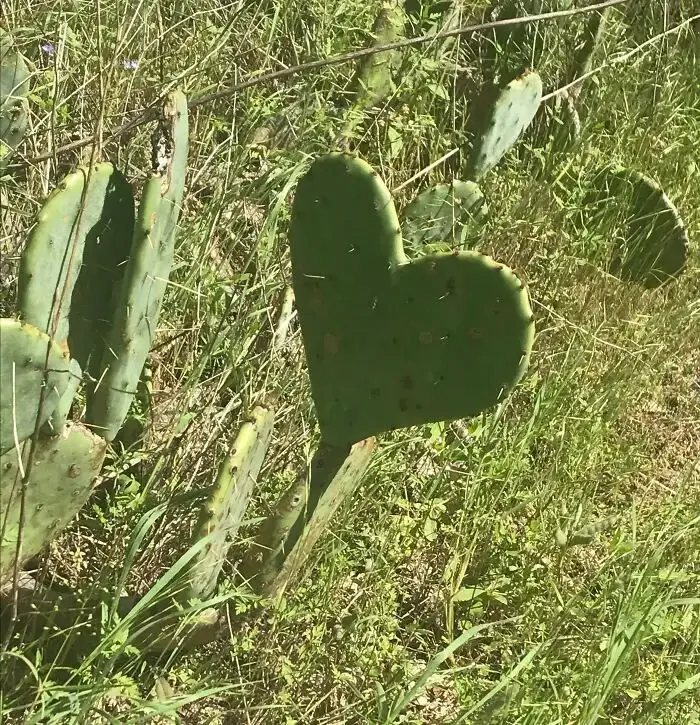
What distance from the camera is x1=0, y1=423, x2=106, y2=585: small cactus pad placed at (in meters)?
1.01

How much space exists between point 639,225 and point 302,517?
147cm

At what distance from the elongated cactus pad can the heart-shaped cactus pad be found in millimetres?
48

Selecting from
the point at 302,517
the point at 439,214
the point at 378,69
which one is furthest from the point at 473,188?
the point at 302,517

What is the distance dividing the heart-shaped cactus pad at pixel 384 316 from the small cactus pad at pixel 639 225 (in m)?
1.20

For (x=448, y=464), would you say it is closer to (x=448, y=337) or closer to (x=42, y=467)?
(x=448, y=337)

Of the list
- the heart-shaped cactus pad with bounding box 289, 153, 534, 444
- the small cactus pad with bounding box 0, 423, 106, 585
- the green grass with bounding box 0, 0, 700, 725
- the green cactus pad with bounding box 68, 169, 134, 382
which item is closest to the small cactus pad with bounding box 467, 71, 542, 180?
the green grass with bounding box 0, 0, 700, 725

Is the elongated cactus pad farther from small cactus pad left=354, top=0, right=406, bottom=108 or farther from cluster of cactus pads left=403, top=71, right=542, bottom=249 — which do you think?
small cactus pad left=354, top=0, right=406, bottom=108

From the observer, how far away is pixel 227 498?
1.09 m

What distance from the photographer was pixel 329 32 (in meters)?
2.12

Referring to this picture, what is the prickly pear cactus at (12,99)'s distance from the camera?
1505mm

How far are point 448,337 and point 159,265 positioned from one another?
44 centimetres

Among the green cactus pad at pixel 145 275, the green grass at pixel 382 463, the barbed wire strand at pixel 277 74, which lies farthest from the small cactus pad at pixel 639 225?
the green cactus pad at pixel 145 275

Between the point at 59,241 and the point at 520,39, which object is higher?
the point at 520,39

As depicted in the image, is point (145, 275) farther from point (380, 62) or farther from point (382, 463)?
point (380, 62)
